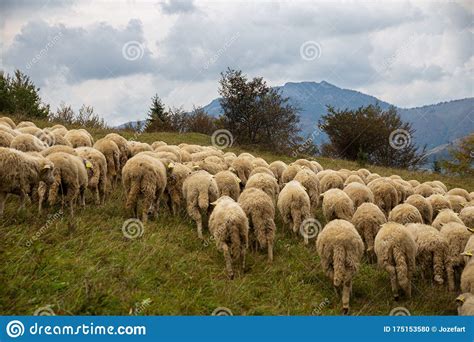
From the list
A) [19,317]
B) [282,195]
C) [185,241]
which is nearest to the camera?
[19,317]

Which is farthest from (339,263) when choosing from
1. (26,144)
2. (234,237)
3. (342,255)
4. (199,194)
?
(26,144)

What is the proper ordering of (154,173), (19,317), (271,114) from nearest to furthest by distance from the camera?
(19,317)
(154,173)
(271,114)

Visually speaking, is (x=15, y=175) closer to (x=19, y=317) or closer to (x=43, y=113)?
(x=19, y=317)

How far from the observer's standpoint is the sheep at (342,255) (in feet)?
24.1

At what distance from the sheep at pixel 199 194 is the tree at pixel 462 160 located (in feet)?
107

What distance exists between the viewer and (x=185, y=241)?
8984 millimetres

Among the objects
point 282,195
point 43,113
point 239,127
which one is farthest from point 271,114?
point 282,195

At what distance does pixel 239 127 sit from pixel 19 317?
95.8 feet

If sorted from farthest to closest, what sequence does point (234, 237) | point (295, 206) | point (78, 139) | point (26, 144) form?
point (78, 139) < point (26, 144) < point (295, 206) < point (234, 237)

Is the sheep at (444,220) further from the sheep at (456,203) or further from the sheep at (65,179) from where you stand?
the sheep at (65,179)

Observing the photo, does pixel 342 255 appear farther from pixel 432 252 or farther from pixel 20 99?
pixel 20 99

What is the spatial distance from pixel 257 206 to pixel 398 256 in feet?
9.51

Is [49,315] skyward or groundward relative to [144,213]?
groundward

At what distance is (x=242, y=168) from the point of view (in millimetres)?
13391
